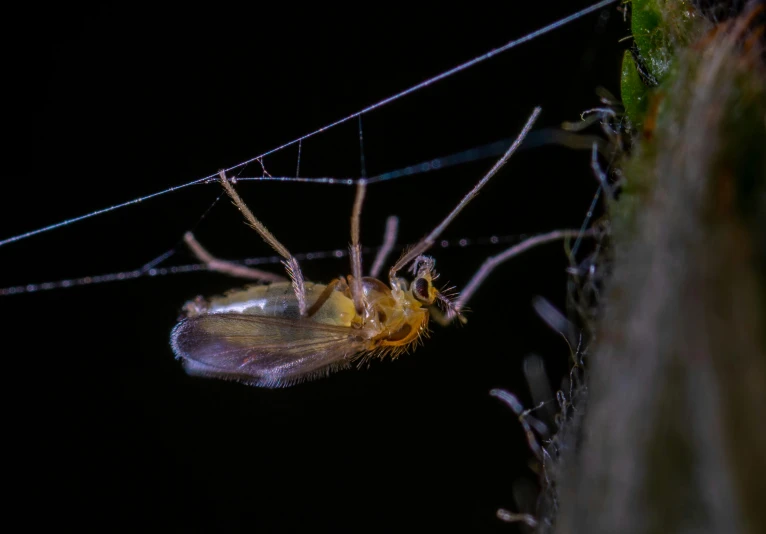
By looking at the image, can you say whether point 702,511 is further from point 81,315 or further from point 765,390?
point 81,315

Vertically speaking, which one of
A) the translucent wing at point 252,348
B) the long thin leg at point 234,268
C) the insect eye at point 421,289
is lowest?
the insect eye at point 421,289

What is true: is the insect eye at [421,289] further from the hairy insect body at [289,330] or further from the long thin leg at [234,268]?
the long thin leg at [234,268]

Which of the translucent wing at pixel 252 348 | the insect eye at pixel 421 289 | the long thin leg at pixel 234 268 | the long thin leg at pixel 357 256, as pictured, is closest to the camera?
the long thin leg at pixel 357 256

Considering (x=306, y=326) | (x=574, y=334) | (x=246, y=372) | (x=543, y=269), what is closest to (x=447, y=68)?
(x=543, y=269)

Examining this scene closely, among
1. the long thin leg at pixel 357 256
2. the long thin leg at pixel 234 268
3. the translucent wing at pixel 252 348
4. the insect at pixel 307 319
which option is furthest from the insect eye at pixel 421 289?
the long thin leg at pixel 234 268

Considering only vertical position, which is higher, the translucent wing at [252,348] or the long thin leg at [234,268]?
the long thin leg at [234,268]

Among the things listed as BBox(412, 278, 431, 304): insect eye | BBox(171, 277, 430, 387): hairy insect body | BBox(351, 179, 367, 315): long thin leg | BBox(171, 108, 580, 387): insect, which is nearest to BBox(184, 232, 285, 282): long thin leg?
BBox(171, 108, 580, 387): insect

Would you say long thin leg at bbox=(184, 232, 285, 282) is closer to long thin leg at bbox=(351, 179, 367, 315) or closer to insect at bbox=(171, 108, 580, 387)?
insect at bbox=(171, 108, 580, 387)

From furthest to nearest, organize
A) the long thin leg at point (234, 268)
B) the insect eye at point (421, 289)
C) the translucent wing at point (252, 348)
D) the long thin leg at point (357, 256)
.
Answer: the long thin leg at point (234, 268)
the insect eye at point (421, 289)
the translucent wing at point (252, 348)
the long thin leg at point (357, 256)
